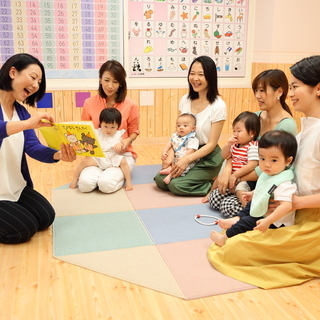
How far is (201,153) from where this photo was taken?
308cm

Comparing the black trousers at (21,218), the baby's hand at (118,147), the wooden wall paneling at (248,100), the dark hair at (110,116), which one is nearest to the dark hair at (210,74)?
the dark hair at (110,116)

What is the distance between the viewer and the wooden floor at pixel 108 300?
1.64 metres

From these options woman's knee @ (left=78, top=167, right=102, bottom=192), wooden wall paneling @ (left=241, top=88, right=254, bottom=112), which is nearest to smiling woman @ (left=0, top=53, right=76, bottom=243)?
woman's knee @ (left=78, top=167, right=102, bottom=192)

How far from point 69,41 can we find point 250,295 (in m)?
3.64

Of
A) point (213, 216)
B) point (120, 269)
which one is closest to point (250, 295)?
point (120, 269)

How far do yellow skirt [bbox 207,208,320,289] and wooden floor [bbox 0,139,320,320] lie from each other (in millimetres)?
64

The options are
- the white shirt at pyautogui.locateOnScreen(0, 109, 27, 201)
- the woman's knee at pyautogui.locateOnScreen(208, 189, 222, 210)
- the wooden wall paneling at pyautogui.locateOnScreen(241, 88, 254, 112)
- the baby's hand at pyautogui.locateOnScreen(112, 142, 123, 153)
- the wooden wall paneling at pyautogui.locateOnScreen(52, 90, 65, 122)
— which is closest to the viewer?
the white shirt at pyautogui.locateOnScreen(0, 109, 27, 201)

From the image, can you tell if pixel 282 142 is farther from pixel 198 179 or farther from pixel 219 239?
pixel 198 179

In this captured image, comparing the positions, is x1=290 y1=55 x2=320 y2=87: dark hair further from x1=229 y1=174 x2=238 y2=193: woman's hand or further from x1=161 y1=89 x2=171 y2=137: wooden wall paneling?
x1=161 y1=89 x2=171 y2=137: wooden wall paneling

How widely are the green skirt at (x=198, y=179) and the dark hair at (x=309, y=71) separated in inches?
55.2

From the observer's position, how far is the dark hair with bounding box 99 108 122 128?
3.11 metres

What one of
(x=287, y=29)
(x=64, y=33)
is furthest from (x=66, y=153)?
(x=287, y=29)

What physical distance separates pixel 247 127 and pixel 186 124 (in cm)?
64

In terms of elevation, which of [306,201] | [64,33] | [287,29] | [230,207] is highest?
[287,29]
